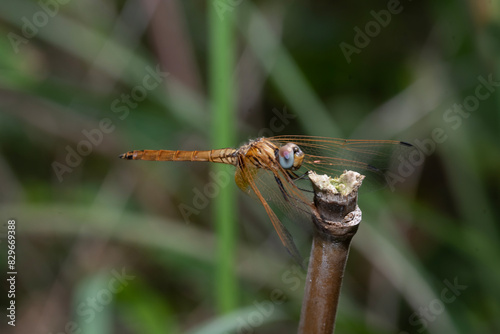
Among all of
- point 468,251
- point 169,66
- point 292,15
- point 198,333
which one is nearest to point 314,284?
point 198,333

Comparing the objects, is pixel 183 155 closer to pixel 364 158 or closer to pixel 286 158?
pixel 286 158

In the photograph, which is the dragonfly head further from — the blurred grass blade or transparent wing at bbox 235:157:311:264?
the blurred grass blade

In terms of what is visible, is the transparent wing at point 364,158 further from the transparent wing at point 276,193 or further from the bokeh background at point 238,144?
the bokeh background at point 238,144

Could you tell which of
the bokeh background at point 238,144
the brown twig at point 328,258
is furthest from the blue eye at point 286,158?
the brown twig at point 328,258

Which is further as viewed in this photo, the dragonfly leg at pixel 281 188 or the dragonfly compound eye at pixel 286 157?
the dragonfly compound eye at pixel 286 157

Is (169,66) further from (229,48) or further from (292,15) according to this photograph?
A: (229,48)

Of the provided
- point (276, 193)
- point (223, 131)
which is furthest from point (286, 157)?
point (223, 131)

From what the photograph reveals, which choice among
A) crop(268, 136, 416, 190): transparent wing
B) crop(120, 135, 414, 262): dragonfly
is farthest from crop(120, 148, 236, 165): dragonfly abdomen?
crop(268, 136, 416, 190): transparent wing
